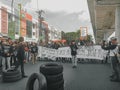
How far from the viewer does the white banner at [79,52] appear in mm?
14548

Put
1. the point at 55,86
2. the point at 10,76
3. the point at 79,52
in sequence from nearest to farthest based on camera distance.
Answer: the point at 55,86, the point at 10,76, the point at 79,52

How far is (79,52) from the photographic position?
49.6ft

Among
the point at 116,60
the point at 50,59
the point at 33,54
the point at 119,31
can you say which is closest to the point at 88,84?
the point at 116,60

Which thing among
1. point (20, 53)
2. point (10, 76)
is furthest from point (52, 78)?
point (20, 53)

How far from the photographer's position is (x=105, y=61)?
46.6 ft

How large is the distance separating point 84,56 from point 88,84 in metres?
8.13

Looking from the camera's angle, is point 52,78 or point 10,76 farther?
point 10,76

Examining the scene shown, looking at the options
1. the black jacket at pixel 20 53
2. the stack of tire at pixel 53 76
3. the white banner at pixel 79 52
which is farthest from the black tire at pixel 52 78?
the white banner at pixel 79 52

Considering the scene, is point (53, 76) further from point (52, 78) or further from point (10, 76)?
point (10, 76)

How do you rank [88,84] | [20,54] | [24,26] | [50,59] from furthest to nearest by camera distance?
[24,26]
[50,59]
[20,54]
[88,84]

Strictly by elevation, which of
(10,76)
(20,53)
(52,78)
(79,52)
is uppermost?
(20,53)

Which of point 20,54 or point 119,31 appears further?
point 119,31

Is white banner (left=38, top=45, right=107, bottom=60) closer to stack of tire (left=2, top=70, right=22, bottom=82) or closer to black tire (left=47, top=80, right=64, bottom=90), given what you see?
stack of tire (left=2, top=70, right=22, bottom=82)

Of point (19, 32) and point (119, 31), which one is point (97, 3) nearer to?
point (119, 31)
